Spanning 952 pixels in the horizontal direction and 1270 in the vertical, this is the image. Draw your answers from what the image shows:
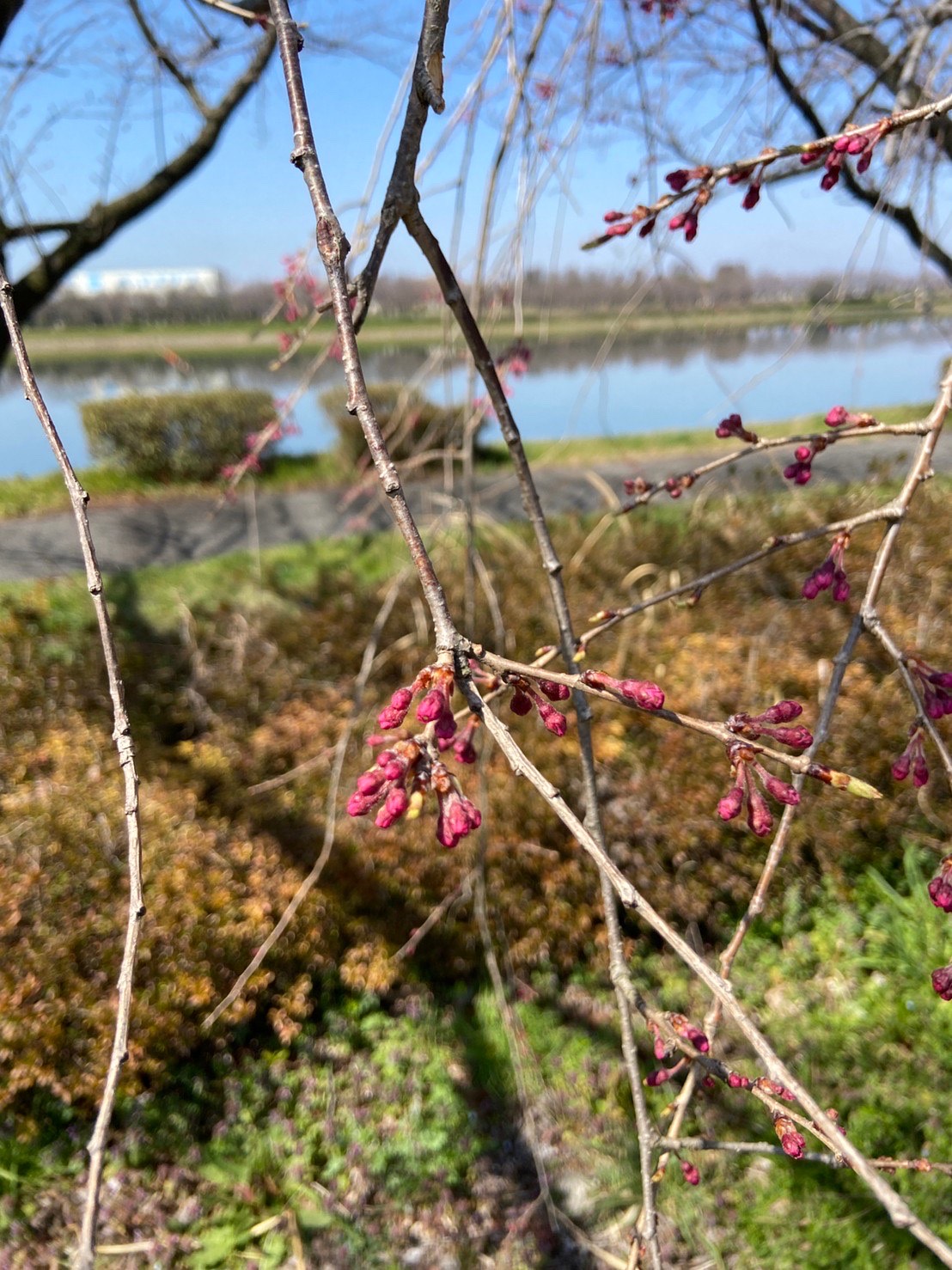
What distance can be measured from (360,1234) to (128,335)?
676cm

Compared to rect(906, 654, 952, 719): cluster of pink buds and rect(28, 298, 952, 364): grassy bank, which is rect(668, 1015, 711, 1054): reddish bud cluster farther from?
rect(28, 298, 952, 364): grassy bank

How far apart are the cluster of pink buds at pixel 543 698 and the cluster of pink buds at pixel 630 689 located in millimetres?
22

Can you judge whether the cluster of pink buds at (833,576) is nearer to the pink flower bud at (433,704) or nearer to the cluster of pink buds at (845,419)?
the cluster of pink buds at (845,419)

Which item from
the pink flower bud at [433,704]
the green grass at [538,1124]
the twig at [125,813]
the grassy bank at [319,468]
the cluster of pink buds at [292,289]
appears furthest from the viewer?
the grassy bank at [319,468]

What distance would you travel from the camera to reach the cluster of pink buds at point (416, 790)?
0.47 metres

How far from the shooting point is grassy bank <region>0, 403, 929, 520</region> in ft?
19.1

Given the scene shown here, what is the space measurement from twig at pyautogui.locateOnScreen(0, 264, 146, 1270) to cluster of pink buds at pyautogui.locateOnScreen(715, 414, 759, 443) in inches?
27.1

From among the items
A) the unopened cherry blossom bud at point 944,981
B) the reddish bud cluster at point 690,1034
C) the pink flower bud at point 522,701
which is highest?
the pink flower bud at point 522,701

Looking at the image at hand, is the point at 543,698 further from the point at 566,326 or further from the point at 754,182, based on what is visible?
the point at 566,326

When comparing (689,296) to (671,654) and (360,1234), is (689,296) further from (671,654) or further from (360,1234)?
(360,1234)

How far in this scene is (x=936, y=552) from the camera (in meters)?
3.88

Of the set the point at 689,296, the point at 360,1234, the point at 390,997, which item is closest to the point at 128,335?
the point at 689,296

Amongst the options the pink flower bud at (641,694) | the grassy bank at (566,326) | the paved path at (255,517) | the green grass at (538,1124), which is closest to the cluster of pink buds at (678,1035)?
the pink flower bud at (641,694)

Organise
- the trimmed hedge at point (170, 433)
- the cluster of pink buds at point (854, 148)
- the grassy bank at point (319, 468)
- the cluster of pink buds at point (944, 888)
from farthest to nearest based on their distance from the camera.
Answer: the trimmed hedge at point (170, 433) < the grassy bank at point (319, 468) < the cluster of pink buds at point (854, 148) < the cluster of pink buds at point (944, 888)
